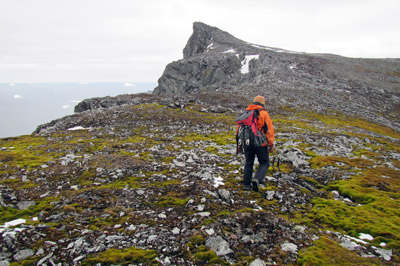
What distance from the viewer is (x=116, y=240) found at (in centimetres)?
706

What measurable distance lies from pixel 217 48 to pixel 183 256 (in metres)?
94.4

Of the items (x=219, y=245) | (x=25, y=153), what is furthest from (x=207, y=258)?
(x=25, y=153)

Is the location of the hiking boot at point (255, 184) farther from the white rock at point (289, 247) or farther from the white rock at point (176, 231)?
the white rock at point (176, 231)

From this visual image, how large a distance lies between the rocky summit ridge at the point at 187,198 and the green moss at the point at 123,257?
0.09 ft

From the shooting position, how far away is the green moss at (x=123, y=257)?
6.15m

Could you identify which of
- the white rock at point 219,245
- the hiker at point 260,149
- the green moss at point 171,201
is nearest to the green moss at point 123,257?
the white rock at point 219,245

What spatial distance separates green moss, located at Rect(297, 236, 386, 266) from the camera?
245 inches

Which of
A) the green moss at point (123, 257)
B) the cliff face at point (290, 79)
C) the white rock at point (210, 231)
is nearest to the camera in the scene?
the green moss at point (123, 257)

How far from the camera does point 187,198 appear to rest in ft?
32.0

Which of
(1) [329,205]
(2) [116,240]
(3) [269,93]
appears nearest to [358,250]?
(1) [329,205]

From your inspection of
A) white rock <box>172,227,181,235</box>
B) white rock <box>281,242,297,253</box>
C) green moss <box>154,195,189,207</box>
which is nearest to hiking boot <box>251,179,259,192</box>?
green moss <box>154,195,189,207</box>

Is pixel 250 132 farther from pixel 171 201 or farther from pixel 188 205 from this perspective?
pixel 171 201

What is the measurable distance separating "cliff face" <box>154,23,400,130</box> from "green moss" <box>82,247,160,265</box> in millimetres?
36928

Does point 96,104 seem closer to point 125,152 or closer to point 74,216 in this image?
point 125,152
